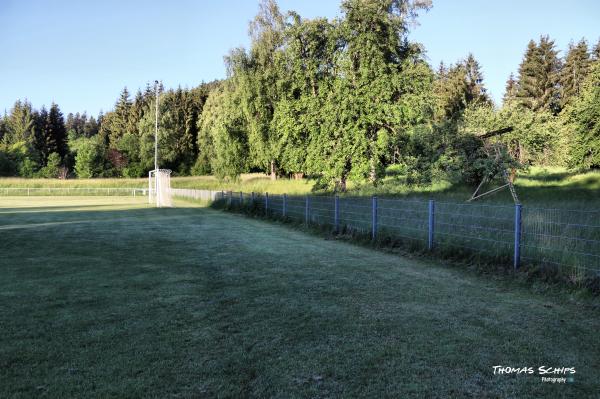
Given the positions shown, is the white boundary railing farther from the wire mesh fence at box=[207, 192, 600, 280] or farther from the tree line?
the wire mesh fence at box=[207, 192, 600, 280]

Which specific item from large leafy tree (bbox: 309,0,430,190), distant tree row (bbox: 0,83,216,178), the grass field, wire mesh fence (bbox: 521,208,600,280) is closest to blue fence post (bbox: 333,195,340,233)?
wire mesh fence (bbox: 521,208,600,280)

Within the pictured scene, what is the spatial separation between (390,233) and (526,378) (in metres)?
9.08

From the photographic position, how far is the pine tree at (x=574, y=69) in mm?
60000

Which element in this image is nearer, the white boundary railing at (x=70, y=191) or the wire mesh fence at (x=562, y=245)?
the wire mesh fence at (x=562, y=245)

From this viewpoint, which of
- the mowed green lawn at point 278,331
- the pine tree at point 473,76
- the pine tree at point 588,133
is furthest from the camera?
the pine tree at point 473,76

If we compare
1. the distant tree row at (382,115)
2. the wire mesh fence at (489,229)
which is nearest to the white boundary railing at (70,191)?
the distant tree row at (382,115)

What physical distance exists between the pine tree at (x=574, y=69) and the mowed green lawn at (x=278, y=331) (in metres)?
62.5

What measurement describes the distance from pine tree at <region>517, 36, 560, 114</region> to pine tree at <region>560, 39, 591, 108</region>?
1.36m

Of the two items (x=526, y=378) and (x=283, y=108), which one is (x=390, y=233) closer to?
(x=526, y=378)

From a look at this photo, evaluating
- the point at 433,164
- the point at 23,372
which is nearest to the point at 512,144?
the point at 433,164

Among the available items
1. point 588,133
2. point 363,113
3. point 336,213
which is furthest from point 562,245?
point 588,133

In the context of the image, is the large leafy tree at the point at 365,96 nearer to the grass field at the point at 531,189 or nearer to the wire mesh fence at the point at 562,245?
the grass field at the point at 531,189

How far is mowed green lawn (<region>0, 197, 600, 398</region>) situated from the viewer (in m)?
3.75

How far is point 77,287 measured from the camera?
7.27 metres
